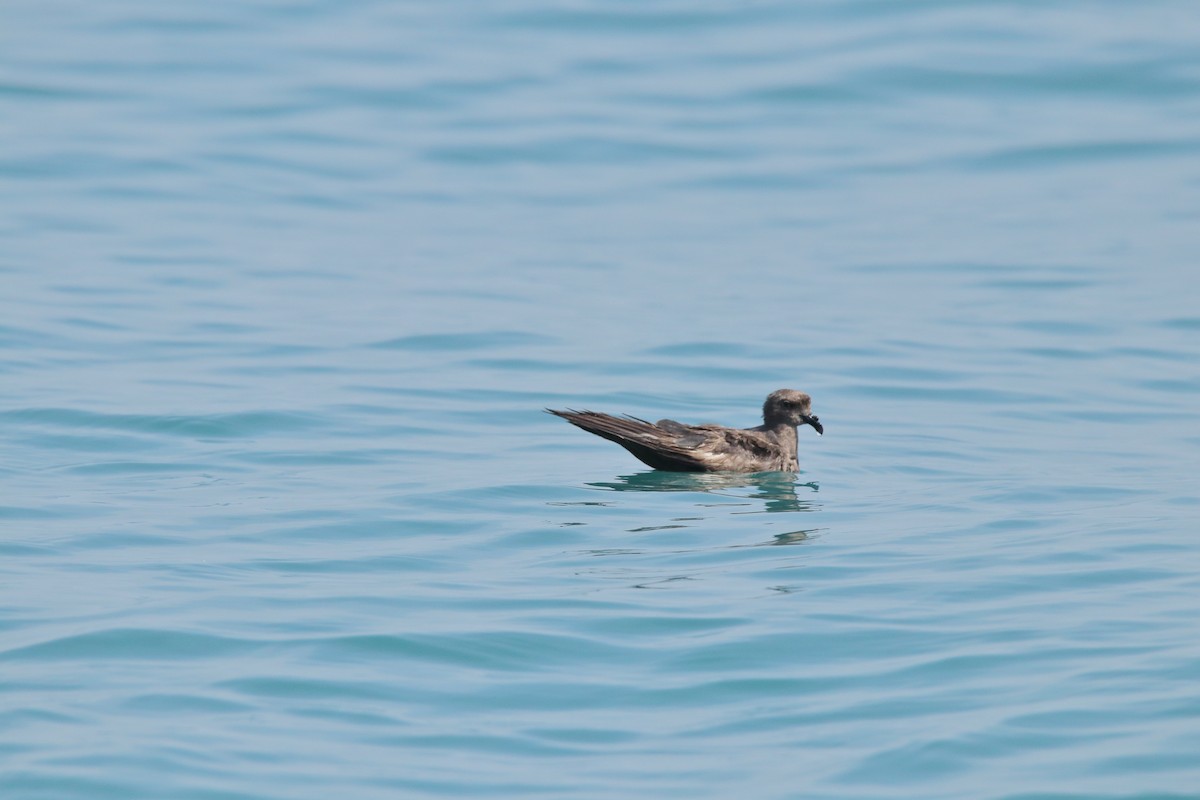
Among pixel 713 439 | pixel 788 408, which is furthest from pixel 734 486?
pixel 788 408

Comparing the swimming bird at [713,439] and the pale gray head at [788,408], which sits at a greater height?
the pale gray head at [788,408]

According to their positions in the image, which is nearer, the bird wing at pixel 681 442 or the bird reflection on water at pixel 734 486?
the bird reflection on water at pixel 734 486

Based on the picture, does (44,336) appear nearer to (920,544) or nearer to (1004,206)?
(920,544)

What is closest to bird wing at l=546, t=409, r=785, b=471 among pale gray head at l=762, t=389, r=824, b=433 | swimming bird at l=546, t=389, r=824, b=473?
swimming bird at l=546, t=389, r=824, b=473

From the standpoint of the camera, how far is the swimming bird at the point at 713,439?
12961mm

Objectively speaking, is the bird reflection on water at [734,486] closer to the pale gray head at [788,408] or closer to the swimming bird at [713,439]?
the swimming bird at [713,439]

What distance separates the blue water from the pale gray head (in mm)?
471

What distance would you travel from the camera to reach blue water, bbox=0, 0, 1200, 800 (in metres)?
7.30

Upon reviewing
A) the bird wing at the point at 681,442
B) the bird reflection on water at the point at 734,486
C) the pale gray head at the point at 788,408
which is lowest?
the bird reflection on water at the point at 734,486

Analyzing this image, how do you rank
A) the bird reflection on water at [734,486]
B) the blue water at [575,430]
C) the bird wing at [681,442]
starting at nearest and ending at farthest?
the blue water at [575,430] → the bird reflection on water at [734,486] → the bird wing at [681,442]

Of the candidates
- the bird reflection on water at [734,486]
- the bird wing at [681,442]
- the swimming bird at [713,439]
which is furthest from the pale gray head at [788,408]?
the bird reflection on water at [734,486]

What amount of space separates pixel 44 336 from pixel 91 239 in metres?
5.03

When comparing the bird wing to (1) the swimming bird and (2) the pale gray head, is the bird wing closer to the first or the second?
(1) the swimming bird

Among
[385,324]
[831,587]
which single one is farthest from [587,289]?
[831,587]
